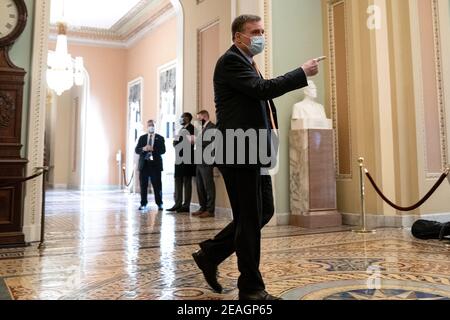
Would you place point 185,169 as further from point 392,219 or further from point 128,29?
point 128,29

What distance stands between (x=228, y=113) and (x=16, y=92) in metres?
3.06

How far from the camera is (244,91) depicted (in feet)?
7.68

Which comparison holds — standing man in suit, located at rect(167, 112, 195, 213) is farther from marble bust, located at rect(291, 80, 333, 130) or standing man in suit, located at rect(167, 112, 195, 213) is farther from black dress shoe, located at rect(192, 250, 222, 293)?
black dress shoe, located at rect(192, 250, 222, 293)

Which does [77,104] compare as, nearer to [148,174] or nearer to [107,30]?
[107,30]

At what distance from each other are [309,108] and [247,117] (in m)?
3.96

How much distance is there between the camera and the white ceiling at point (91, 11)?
500 inches

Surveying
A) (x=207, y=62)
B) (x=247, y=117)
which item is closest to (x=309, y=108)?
(x=207, y=62)

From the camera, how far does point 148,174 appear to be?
814cm

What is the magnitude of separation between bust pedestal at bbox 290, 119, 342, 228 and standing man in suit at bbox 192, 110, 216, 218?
166cm

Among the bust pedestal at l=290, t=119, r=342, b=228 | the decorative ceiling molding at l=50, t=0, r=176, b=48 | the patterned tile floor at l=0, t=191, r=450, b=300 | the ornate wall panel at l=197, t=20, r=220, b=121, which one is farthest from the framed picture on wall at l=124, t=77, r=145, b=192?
the patterned tile floor at l=0, t=191, r=450, b=300

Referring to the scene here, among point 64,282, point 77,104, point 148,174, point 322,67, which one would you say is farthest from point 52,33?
point 64,282

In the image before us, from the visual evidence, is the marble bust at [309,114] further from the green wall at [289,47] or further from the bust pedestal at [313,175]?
the green wall at [289,47]

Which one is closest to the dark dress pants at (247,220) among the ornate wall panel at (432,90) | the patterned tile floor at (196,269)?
the patterned tile floor at (196,269)

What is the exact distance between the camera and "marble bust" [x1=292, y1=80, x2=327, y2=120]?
6102mm
